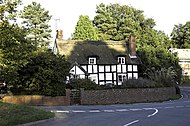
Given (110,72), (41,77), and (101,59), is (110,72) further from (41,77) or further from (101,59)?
(41,77)

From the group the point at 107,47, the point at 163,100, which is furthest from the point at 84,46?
the point at 163,100

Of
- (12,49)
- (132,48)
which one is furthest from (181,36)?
(12,49)

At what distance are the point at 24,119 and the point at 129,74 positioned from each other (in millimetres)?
41589

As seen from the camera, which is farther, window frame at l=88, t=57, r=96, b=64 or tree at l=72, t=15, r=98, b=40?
tree at l=72, t=15, r=98, b=40

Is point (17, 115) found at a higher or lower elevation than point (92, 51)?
lower

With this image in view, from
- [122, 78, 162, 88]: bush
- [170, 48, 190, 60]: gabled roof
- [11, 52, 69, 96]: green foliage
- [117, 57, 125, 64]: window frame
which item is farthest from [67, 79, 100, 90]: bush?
[170, 48, 190, 60]: gabled roof

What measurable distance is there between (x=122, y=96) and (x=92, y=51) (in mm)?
19039

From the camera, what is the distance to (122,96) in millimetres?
39062

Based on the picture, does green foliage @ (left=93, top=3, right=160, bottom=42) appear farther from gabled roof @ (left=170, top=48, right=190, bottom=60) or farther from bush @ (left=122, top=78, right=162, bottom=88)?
bush @ (left=122, top=78, right=162, bottom=88)

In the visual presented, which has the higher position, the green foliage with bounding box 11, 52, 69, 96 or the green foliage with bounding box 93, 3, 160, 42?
the green foliage with bounding box 93, 3, 160, 42

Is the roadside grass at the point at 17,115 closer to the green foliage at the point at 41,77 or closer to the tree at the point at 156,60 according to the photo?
the green foliage at the point at 41,77

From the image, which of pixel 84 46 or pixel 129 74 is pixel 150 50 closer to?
pixel 129 74

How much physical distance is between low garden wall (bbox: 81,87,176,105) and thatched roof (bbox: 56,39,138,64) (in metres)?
14.3

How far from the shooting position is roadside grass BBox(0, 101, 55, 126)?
15503mm
